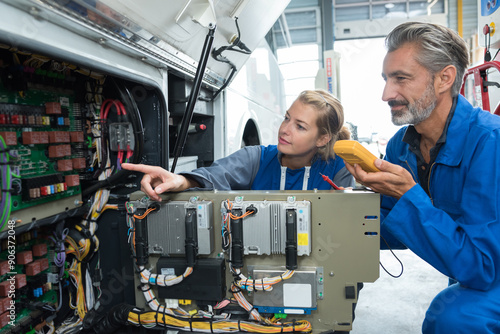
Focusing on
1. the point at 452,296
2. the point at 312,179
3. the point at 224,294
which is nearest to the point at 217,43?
the point at 312,179

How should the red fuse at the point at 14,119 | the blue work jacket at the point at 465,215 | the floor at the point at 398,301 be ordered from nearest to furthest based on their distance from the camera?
1. the blue work jacket at the point at 465,215
2. the red fuse at the point at 14,119
3. the floor at the point at 398,301

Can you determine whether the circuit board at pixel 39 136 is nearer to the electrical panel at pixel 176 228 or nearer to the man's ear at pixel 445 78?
the electrical panel at pixel 176 228

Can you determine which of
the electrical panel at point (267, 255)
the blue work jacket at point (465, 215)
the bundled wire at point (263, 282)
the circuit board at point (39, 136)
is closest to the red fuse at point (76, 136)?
the circuit board at point (39, 136)

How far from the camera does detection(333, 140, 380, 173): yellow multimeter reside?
1158 mm

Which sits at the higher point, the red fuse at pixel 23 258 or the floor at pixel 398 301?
the red fuse at pixel 23 258

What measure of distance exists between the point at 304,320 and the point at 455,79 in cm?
105

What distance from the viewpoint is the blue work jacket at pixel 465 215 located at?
1.12 metres

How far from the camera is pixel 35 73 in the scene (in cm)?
135

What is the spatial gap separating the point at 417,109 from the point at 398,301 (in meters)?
1.63

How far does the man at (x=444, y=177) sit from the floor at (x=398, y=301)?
3.05ft

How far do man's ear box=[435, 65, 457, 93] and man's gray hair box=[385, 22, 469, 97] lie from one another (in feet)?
0.06

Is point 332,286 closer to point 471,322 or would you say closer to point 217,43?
point 471,322

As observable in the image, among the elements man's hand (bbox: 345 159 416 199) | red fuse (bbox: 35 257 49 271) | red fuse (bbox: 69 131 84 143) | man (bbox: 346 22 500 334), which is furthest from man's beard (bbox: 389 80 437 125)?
red fuse (bbox: 35 257 49 271)

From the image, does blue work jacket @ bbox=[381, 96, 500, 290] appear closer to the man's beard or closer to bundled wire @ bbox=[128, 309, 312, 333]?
the man's beard
